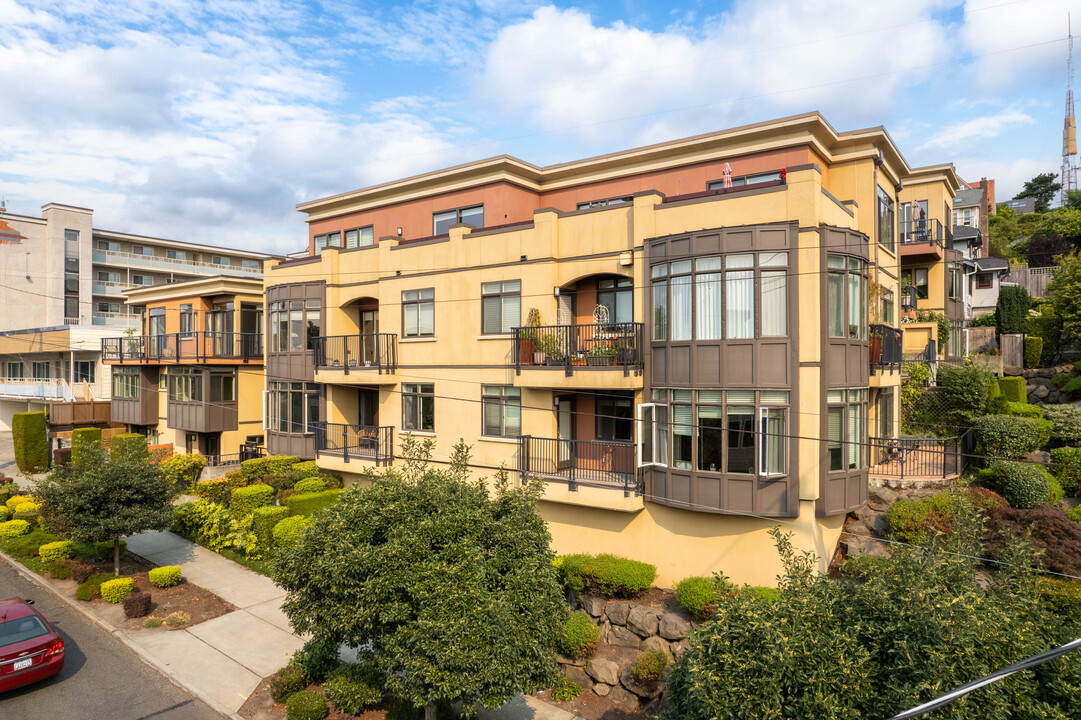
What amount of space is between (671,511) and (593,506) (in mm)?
2067

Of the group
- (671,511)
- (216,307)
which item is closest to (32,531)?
(216,307)

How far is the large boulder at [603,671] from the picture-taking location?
46.6 ft

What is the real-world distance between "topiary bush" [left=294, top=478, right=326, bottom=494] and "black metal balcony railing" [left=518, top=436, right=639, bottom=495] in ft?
26.8

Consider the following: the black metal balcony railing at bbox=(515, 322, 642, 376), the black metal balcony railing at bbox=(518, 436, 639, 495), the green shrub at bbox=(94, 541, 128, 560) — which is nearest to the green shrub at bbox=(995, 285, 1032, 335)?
the black metal balcony railing at bbox=(515, 322, 642, 376)

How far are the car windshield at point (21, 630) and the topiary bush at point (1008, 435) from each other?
23.9 meters

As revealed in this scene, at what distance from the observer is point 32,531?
22.7 meters

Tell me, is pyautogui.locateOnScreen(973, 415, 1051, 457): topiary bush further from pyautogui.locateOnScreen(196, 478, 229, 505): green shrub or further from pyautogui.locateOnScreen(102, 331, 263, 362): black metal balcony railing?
pyautogui.locateOnScreen(102, 331, 263, 362): black metal balcony railing

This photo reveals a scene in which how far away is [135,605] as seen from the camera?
16328mm

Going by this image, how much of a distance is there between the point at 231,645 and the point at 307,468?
10.0 m

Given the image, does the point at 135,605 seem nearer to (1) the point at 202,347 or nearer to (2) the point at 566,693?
(2) the point at 566,693

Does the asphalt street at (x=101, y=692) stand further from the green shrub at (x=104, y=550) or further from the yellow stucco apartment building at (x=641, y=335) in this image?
the yellow stucco apartment building at (x=641, y=335)

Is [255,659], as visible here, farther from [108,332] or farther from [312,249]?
[108,332]

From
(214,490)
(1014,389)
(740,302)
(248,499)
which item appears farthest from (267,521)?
(1014,389)

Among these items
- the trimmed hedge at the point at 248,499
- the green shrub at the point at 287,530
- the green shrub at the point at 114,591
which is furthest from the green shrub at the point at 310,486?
the green shrub at the point at 114,591
